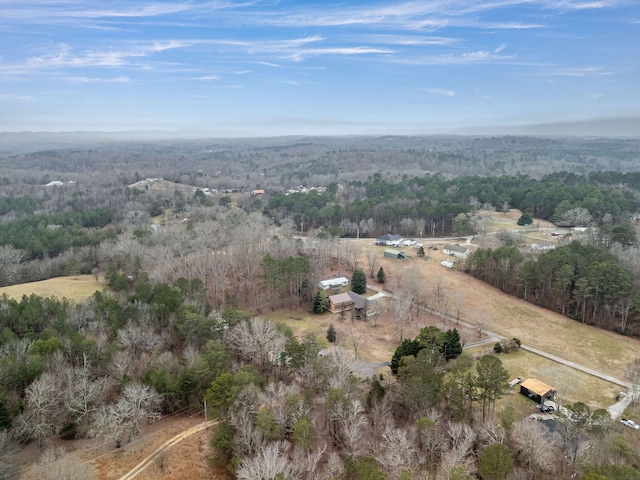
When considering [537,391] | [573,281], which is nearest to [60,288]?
[537,391]

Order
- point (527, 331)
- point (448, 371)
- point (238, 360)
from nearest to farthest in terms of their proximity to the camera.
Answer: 1. point (448, 371)
2. point (238, 360)
3. point (527, 331)

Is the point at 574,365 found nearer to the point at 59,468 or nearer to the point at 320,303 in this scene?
the point at 320,303

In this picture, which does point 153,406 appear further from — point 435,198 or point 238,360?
point 435,198

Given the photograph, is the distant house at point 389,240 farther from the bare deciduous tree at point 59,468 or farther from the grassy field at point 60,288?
the bare deciduous tree at point 59,468

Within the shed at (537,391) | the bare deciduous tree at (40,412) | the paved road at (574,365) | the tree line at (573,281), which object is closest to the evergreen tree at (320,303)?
the paved road at (574,365)

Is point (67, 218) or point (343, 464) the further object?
→ point (67, 218)

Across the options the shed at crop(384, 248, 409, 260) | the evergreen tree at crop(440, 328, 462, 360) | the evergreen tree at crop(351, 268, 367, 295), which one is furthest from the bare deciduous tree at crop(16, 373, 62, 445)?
the shed at crop(384, 248, 409, 260)

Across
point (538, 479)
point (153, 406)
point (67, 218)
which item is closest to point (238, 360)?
point (153, 406)
